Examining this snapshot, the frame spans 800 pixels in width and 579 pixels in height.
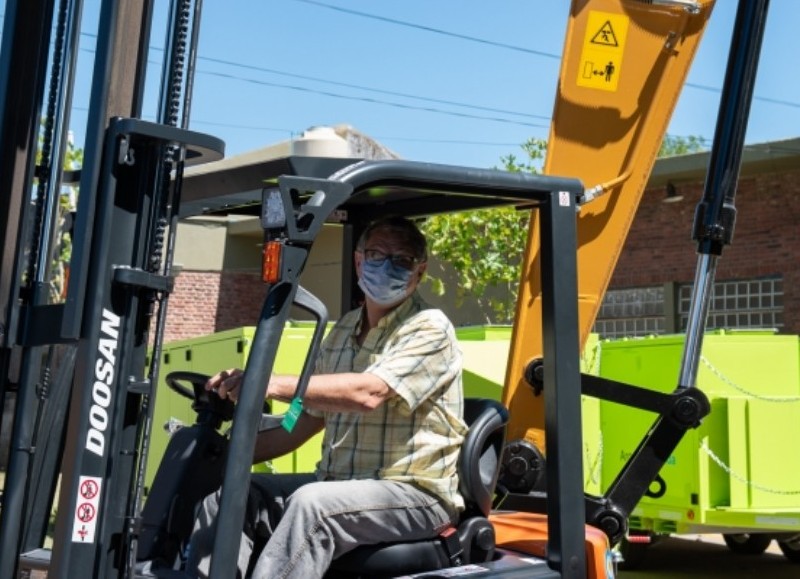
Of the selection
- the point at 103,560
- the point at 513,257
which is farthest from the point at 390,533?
the point at 513,257

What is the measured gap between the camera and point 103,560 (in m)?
3.10

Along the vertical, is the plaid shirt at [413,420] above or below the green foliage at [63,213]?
below

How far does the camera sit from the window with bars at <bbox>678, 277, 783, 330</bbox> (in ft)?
64.4

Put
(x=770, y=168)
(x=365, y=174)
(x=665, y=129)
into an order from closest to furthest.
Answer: (x=365, y=174) < (x=665, y=129) < (x=770, y=168)

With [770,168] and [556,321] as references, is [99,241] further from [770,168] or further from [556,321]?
[770,168]

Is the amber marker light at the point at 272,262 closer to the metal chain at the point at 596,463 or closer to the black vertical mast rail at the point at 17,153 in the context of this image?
the black vertical mast rail at the point at 17,153

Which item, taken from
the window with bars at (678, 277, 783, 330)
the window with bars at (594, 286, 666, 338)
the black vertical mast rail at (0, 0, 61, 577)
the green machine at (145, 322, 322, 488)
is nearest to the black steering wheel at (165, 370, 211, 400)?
the black vertical mast rail at (0, 0, 61, 577)

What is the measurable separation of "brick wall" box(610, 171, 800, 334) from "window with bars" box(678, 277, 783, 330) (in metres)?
0.18

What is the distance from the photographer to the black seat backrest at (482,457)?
12.9 feet

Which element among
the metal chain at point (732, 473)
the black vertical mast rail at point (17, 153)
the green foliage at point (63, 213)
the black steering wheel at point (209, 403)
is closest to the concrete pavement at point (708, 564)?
the metal chain at point (732, 473)

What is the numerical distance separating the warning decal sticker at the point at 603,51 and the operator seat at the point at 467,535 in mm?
2145

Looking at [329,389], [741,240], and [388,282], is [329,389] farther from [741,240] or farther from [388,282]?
[741,240]

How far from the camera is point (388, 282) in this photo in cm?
395

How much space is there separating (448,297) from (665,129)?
15.8 metres
